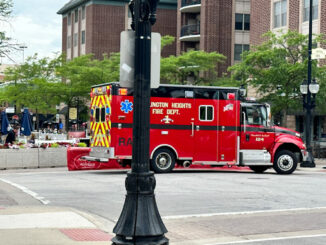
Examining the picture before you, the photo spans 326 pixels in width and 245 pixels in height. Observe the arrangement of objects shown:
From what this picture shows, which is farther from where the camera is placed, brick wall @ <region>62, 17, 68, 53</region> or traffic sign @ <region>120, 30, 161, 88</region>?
brick wall @ <region>62, 17, 68, 53</region>

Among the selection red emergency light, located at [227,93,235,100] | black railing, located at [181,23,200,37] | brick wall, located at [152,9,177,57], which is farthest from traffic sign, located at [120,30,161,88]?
brick wall, located at [152,9,177,57]

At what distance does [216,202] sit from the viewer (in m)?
13.5

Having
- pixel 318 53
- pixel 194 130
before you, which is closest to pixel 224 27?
pixel 318 53

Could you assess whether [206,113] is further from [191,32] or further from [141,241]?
[191,32]

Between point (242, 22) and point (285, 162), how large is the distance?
36.6 m

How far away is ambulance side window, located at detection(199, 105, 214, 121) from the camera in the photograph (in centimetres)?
2191

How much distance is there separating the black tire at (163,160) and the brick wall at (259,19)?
24.5 m

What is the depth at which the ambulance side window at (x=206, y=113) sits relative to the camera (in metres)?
21.9

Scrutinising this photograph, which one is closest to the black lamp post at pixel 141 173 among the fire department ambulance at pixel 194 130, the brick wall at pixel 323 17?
the fire department ambulance at pixel 194 130

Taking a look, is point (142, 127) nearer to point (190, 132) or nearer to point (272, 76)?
point (190, 132)

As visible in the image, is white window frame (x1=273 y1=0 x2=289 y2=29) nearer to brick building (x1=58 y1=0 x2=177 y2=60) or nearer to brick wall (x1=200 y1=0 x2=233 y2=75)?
brick wall (x1=200 y1=0 x2=233 y2=75)

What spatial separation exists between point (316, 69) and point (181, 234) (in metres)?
24.0

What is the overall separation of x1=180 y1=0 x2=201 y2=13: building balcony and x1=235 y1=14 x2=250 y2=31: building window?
12.9 feet

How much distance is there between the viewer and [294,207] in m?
12.9
